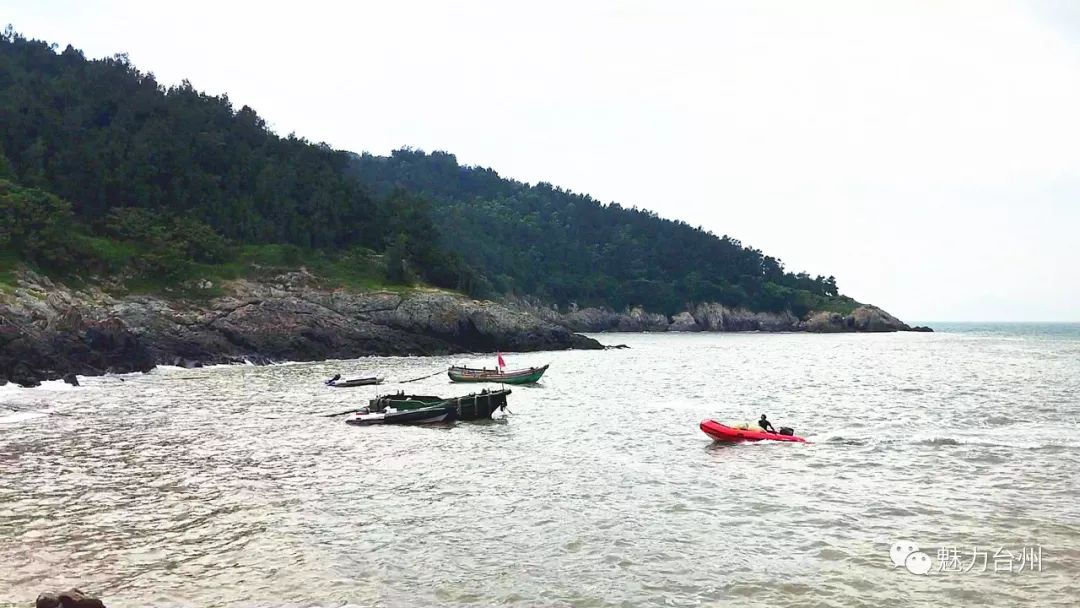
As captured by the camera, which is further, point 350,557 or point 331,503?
point 331,503

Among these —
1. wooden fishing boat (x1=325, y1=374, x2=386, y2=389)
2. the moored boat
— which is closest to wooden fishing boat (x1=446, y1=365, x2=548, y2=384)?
wooden fishing boat (x1=325, y1=374, x2=386, y2=389)

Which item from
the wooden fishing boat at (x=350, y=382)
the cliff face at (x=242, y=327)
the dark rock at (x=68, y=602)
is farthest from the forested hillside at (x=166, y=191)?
the dark rock at (x=68, y=602)

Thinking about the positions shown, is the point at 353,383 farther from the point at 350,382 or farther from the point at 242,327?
the point at 242,327

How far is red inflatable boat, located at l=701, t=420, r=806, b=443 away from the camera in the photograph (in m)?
32.0

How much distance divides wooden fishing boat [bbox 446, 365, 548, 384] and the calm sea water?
59.0 feet

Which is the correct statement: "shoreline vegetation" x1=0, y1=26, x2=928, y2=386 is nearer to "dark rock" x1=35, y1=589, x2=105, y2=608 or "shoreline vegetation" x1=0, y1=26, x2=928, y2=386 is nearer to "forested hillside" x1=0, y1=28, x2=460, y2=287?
"forested hillside" x1=0, y1=28, x2=460, y2=287

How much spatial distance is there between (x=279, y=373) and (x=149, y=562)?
52.3m

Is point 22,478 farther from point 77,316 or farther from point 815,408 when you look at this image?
point 77,316

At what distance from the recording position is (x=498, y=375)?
6147 cm

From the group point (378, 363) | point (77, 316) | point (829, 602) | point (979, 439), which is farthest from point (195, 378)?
point (829, 602)

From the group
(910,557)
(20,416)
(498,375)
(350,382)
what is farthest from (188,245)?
(910,557)

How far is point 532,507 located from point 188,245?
287 feet

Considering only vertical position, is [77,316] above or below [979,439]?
above

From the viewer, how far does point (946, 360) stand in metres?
93.6
